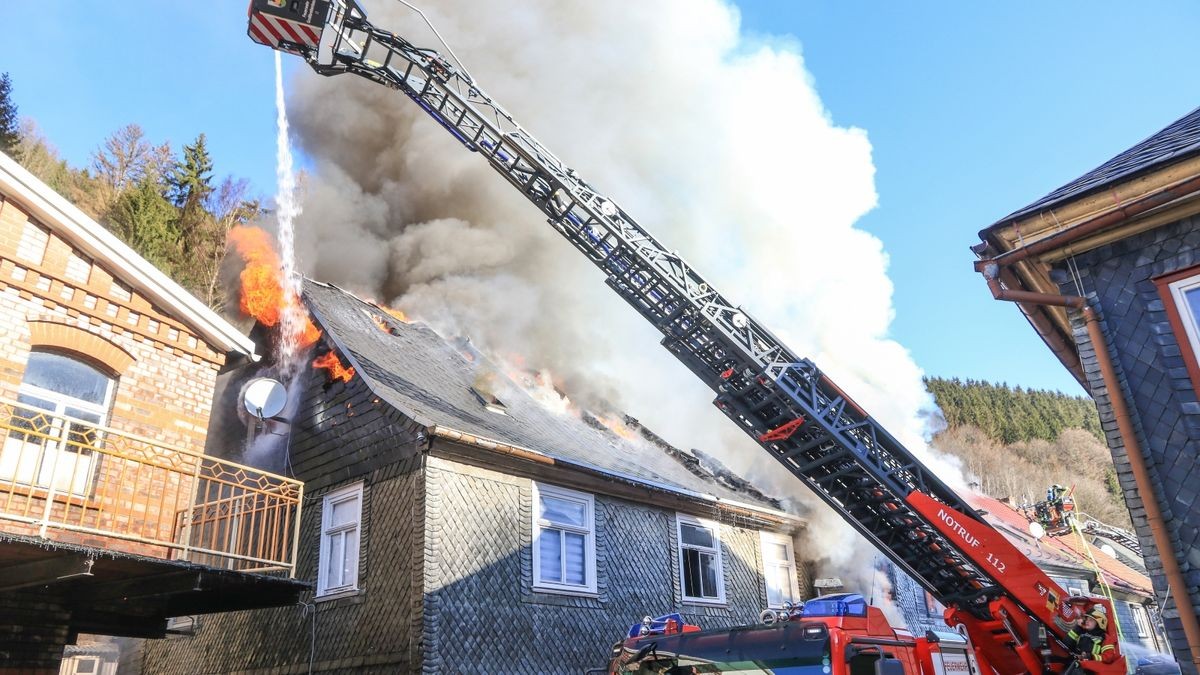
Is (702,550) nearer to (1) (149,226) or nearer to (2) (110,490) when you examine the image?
(2) (110,490)

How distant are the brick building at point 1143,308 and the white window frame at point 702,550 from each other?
808cm

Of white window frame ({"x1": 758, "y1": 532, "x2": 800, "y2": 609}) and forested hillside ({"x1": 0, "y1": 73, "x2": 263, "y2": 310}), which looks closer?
white window frame ({"x1": 758, "y1": 532, "x2": 800, "y2": 609})

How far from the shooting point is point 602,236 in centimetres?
916

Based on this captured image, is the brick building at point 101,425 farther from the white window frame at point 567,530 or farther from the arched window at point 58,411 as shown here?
the white window frame at point 567,530

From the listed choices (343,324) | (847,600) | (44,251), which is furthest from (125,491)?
(847,600)

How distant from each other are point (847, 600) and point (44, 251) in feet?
28.5

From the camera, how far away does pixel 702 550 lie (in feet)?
47.4

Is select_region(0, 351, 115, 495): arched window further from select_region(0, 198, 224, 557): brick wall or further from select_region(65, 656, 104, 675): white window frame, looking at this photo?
select_region(65, 656, 104, 675): white window frame

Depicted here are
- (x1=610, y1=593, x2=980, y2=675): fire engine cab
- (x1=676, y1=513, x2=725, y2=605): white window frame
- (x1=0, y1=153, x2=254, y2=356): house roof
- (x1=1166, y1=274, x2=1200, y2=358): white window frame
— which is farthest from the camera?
(x1=676, y1=513, x2=725, y2=605): white window frame

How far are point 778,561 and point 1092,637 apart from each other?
8839 mm

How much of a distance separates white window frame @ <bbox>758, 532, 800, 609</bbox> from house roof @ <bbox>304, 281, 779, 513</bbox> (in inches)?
23.3

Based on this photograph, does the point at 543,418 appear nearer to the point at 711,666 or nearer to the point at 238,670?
the point at 238,670

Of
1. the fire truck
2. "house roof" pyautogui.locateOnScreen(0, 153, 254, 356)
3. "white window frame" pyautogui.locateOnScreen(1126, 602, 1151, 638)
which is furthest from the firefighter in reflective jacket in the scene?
"white window frame" pyautogui.locateOnScreen(1126, 602, 1151, 638)

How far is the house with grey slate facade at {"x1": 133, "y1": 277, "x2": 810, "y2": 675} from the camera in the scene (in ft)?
33.9
